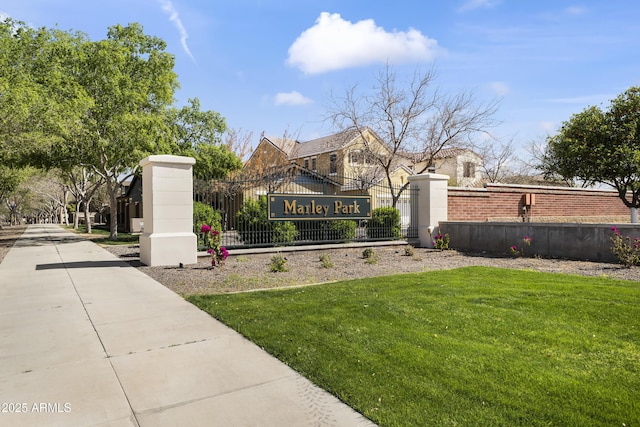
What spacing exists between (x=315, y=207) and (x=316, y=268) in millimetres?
3975

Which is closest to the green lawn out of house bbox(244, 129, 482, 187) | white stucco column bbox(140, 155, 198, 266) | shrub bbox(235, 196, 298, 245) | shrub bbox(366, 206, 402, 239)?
white stucco column bbox(140, 155, 198, 266)

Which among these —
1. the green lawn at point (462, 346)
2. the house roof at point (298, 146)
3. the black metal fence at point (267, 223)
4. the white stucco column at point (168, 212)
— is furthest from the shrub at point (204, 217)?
the house roof at point (298, 146)

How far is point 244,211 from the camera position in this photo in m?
13.9

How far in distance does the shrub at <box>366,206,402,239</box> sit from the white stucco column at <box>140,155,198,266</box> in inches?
284

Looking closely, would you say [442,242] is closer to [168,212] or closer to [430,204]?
[430,204]

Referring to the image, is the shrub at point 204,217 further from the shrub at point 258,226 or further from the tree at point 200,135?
the tree at point 200,135

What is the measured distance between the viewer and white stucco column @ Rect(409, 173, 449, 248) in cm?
1549

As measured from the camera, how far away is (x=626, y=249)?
32.9ft

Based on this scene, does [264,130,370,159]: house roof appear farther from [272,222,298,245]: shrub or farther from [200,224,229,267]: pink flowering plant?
[200,224,229,267]: pink flowering plant

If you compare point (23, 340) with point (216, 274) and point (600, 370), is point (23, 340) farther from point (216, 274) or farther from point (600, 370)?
point (600, 370)

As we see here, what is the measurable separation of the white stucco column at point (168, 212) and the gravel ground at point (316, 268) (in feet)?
1.38

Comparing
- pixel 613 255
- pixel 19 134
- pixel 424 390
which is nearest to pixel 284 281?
pixel 424 390

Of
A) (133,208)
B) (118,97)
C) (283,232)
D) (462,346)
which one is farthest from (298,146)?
(462,346)

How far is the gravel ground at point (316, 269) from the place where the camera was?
8547 mm
